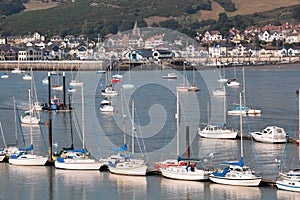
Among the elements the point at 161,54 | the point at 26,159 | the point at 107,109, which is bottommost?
the point at 26,159

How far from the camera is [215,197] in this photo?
13.6 metres

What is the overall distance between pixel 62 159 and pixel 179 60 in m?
43.4

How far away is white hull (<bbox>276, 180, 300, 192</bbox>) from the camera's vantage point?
44.3 feet

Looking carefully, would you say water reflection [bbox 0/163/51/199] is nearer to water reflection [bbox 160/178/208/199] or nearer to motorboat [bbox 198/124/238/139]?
water reflection [bbox 160/178/208/199]

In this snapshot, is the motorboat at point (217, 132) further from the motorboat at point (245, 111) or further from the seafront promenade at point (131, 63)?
the seafront promenade at point (131, 63)

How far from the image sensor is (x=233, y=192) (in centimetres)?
1377

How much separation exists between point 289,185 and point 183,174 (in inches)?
78.9

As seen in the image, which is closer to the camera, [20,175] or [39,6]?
[20,175]

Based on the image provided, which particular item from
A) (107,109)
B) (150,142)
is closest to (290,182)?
(150,142)

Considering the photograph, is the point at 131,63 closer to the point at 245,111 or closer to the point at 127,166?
the point at 245,111

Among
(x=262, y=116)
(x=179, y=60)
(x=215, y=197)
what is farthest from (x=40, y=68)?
(x=215, y=197)

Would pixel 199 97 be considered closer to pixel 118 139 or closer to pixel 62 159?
pixel 118 139

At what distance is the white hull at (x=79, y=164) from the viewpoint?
15560 millimetres

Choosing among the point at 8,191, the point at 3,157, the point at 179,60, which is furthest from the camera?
the point at 179,60
